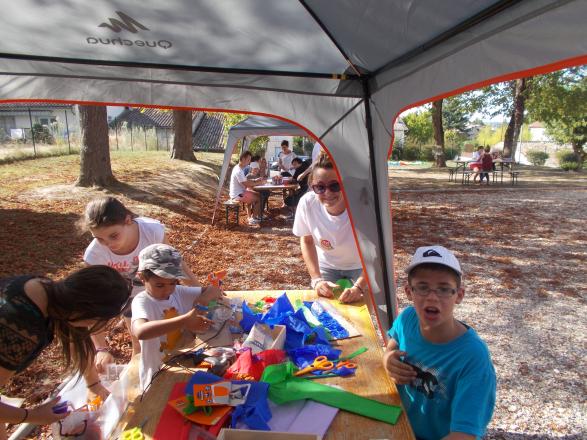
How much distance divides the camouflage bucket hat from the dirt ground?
6.04 feet

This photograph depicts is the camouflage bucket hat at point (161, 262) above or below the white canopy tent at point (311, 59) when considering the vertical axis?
below

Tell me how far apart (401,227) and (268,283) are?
14.9ft

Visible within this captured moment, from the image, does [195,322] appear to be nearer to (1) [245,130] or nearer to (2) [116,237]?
(2) [116,237]

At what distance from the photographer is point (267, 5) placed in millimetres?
2264

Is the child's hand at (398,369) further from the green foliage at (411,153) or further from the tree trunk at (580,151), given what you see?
the green foliage at (411,153)

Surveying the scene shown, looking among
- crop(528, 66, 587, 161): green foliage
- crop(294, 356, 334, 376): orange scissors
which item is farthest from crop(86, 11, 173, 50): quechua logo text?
crop(528, 66, 587, 161): green foliage

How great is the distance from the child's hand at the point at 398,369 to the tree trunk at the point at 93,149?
10.0 m

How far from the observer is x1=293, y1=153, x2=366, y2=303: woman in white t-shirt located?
3043 millimetres

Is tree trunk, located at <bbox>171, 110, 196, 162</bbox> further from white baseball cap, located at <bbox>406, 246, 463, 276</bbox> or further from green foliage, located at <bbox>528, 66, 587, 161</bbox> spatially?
green foliage, located at <bbox>528, 66, 587, 161</bbox>

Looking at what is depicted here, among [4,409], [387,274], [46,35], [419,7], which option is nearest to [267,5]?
[419,7]

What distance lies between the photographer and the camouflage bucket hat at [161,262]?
2.15m

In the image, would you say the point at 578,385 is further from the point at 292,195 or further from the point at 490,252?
the point at 292,195

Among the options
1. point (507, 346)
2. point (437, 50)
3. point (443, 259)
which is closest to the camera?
point (443, 259)

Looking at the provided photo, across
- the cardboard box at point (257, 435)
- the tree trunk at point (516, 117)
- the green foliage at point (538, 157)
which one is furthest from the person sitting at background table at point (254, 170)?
the green foliage at point (538, 157)
